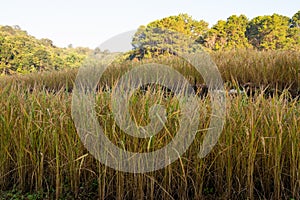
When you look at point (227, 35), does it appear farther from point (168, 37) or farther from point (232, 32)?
point (168, 37)

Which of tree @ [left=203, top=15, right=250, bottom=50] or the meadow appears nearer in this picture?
the meadow

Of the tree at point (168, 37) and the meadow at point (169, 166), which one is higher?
the tree at point (168, 37)

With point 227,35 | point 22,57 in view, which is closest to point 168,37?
point 227,35

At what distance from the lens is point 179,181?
153cm

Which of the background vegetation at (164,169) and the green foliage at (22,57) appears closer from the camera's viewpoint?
the background vegetation at (164,169)

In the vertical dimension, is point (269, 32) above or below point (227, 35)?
above

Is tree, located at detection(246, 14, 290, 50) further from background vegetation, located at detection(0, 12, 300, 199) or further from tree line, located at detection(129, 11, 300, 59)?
background vegetation, located at detection(0, 12, 300, 199)

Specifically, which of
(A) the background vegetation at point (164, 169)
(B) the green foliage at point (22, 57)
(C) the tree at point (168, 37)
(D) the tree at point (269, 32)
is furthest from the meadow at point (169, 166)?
(D) the tree at point (269, 32)

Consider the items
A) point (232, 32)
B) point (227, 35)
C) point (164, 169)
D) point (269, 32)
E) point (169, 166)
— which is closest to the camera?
point (169, 166)

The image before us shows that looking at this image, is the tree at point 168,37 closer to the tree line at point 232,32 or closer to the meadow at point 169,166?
the tree line at point 232,32

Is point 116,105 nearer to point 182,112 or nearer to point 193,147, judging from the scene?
point 182,112

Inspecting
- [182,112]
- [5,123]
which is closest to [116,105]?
[182,112]

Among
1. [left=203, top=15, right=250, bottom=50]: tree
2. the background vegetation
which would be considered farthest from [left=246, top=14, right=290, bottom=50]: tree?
the background vegetation

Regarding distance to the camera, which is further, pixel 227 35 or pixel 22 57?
pixel 22 57
